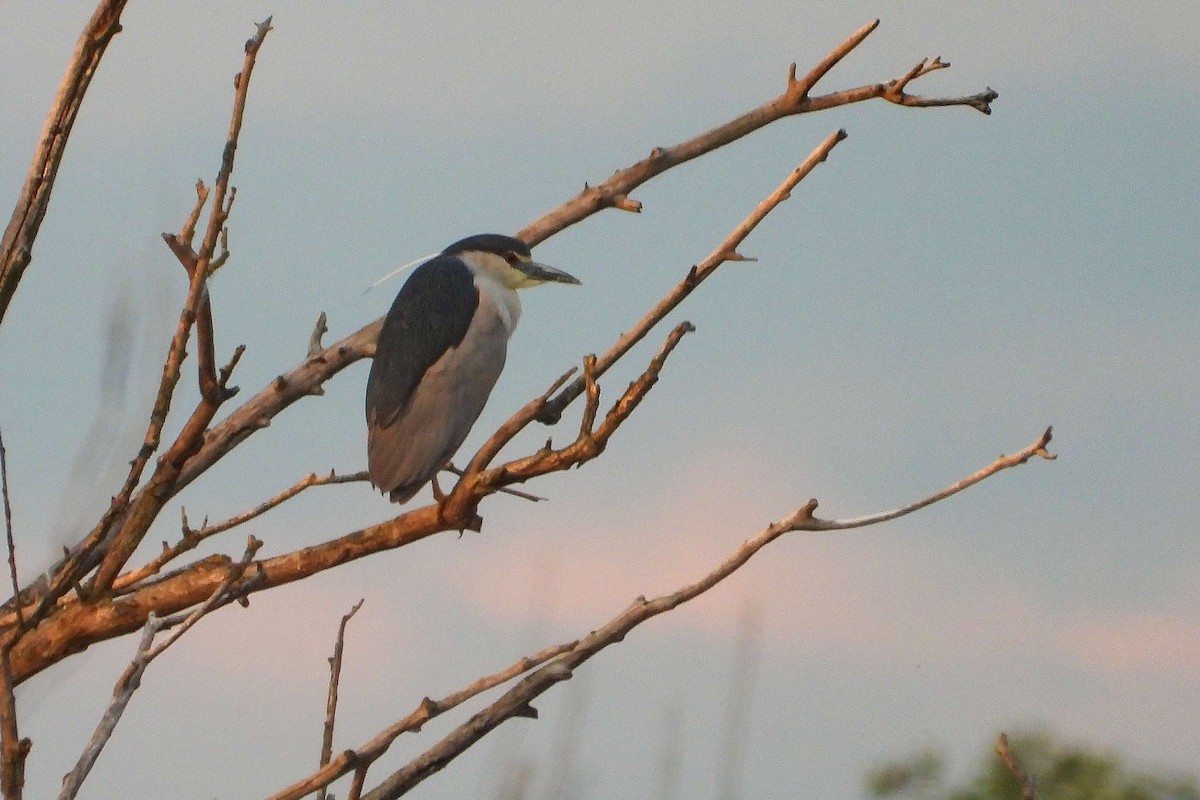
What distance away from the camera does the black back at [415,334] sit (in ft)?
15.7

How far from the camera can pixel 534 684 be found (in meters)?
1.98

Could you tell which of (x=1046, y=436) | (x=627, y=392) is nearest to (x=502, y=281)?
(x=627, y=392)

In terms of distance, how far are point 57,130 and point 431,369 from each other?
248 centimetres

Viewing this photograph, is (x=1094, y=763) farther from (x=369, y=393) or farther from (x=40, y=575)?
(x=40, y=575)

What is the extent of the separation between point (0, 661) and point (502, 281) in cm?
382

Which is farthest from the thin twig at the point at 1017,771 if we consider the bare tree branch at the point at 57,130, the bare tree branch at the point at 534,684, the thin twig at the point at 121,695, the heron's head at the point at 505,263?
the heron's head at the point at 505,263

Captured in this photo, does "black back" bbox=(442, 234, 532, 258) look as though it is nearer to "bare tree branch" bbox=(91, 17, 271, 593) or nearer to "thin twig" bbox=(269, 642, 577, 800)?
"bare tree branch" bbox=(91, 17, 271, 593)

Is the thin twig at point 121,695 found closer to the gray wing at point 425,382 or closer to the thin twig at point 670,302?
the thin twig at point 670,302

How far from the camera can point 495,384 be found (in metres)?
5.21

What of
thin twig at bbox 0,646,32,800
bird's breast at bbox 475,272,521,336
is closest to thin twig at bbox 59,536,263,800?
thin twig at bbox 0,646,32,800

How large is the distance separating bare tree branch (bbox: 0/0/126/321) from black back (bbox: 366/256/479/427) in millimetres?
2272

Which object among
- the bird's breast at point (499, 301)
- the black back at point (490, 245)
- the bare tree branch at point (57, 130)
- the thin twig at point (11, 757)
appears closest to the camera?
the thin twig at point (11, 757)

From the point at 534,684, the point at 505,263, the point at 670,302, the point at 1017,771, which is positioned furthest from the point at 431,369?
the point at 1017,771

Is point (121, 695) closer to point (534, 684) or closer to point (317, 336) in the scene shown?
point (534, 684)
